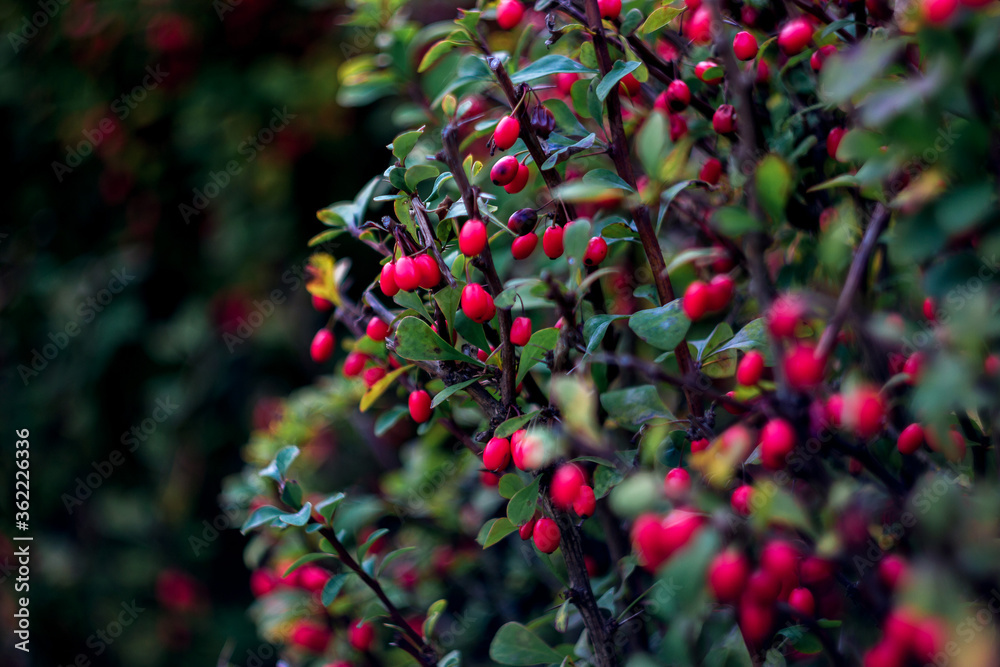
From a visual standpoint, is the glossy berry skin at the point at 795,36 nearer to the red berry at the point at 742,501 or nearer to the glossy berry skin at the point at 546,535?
the red berry at the point at 742,501

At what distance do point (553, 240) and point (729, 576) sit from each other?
0.41 metres

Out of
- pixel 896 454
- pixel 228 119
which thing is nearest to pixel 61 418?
pixel 228 119

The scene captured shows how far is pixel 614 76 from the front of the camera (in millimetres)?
761

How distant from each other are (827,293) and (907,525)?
0.90ft

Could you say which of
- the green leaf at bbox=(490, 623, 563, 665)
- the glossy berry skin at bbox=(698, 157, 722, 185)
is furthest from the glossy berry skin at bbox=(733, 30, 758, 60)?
the green leaf at bbox=(490, 623, 563, 665)

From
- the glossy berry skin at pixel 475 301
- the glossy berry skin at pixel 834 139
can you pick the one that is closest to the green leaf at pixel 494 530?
the glossy berry skin at pixel 475 301

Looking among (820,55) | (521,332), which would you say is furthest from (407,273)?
(820,55)

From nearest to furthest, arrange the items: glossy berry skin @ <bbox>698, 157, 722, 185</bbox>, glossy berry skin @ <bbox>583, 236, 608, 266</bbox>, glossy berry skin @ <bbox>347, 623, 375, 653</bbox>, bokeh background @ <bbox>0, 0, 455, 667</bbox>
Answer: glossy berry skin @ <bbox>583, 236, 608, 266</bbox>
glossy berry skin @ <bbox>698, 157, 722, 185</bbox>
glossy berry skin @ <bbox>347, 623, 375, 653</bbox>
bokeh background @ <bbox>0, 0, 455, 667</bbox>

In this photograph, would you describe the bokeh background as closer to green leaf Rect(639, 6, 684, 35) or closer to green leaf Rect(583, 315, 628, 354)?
green leaf Rect(639, 6, 684, 35)

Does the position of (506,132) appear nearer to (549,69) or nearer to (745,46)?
(549,69)

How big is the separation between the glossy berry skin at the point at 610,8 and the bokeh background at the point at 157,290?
1666mm

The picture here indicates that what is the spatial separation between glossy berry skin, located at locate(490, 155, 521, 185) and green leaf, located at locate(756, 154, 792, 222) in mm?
290

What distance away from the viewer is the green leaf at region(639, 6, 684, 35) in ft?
2.65

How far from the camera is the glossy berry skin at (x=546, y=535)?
0.78 m
